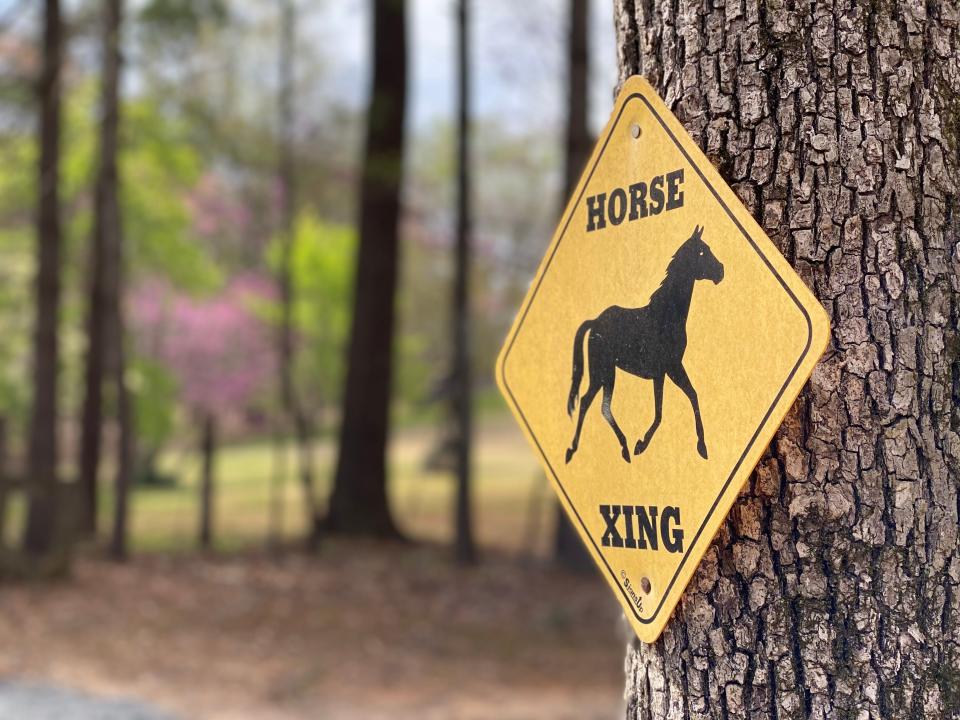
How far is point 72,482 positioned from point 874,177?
35.0ft

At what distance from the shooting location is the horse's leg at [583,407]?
180cm

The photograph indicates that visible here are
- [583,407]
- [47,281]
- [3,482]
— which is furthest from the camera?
[47,281]

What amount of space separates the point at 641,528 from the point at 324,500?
2039 centimetres

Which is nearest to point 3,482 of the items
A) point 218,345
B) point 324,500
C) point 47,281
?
point 47,281

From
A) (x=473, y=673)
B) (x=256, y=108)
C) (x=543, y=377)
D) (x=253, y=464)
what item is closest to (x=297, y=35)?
(x=256, y=108)

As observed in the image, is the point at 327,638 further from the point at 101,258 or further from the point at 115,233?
the point at 101,258

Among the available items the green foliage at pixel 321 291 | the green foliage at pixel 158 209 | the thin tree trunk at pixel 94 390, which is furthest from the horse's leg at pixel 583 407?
the green foliage at pixel 321 291

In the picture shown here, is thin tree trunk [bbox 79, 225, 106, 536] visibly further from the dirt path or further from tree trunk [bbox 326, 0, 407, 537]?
tree trunk [bbox 326, 0, 407, 537]

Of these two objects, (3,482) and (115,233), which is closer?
(3,482)

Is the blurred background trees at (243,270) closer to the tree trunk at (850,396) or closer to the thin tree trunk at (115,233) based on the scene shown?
the thin tree trunk at (115,233)

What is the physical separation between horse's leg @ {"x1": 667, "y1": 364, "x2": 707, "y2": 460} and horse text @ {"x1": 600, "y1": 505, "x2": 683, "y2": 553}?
0.10 m

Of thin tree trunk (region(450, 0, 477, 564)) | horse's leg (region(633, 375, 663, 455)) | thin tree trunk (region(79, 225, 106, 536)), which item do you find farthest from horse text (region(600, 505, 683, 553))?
thin tree trunk (region(79, 225, 106, 536))

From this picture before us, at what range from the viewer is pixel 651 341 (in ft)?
5.60

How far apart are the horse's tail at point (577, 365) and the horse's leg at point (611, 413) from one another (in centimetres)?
6
